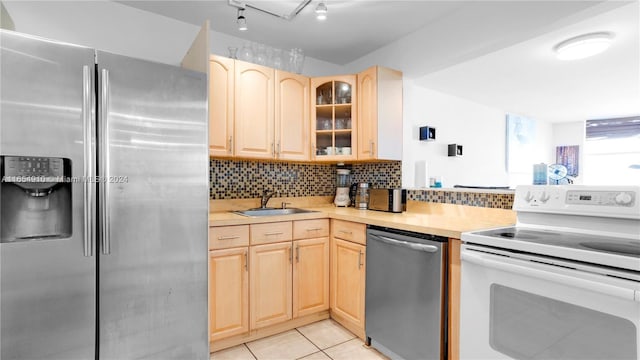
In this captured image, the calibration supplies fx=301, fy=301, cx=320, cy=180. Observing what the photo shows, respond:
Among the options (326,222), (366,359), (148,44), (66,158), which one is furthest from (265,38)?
(366,359)

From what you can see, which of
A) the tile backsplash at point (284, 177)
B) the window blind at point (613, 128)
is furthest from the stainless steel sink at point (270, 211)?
the window blind at point (613, 128)

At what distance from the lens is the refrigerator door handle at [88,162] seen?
4.43ft

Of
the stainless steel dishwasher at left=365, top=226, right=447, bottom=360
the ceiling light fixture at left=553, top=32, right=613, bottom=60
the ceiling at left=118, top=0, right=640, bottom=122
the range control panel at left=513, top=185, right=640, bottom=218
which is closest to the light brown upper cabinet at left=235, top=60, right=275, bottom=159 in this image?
the ceiling at left=118, top=0, right=640, bottom=122

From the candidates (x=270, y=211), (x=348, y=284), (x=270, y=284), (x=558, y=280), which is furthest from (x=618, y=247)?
(x=270, y=211)

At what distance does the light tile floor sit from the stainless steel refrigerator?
0.40 meters

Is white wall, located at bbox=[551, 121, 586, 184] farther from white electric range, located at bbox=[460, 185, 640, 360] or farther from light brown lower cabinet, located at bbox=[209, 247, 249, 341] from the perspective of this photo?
light brown lower cabinet, located at bbox=[209, 247, 249, 341]

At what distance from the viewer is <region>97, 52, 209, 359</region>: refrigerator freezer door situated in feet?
4.66

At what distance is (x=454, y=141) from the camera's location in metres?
3.66

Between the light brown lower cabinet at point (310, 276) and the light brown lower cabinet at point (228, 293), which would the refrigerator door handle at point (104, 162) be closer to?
the light brown lower cabinet at point (228, 293)

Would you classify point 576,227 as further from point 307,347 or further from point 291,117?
point 291,117

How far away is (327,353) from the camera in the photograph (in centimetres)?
198

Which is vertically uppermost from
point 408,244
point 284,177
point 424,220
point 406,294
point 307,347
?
point 284,177

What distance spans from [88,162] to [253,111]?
1265 mm

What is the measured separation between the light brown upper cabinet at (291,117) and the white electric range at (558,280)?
1.59 meters
